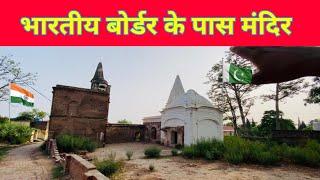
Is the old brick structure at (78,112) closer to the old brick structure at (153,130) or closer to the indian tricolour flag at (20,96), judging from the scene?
the indian tricolour flag at (20,96)

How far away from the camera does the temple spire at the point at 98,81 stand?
33.8 meters

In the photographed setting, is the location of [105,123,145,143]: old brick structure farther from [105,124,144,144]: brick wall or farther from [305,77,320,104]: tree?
[305,77,320,104]: tree

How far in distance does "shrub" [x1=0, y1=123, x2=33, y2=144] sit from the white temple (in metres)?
14.9

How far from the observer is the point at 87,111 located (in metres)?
23.4

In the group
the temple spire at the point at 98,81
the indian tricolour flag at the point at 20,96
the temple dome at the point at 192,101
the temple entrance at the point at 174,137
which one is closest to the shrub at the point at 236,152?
the temple dome at the point at 192,101

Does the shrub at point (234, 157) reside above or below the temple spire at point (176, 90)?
below

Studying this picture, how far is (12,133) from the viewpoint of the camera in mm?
22688

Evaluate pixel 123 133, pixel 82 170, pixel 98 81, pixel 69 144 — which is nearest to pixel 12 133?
pixel 69 144

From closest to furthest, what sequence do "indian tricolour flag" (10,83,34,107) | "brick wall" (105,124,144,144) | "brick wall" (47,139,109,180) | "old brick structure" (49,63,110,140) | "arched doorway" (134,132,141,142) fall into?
"brick wall" (47,139,109,180), "indian tricolour flag" (10,83,34,107), "old brick structure" (49,63,110,140), "brick wall" (105,124,144,144), "arched doorway" (134,132,141,142)

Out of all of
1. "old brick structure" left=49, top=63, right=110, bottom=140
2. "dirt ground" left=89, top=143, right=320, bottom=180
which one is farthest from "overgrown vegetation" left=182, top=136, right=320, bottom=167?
"old brick structure" left=49, top=63, right=110, bottom=140

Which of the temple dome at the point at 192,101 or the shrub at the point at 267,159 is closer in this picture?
the shrub at the point at 267,159

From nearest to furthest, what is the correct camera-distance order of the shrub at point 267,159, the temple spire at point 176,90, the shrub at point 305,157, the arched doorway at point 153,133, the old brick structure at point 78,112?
the shrub at point 305,157 → the shrub at point 267,159 → the old brick structure at point 78,112 → the arched doorway at point 153,133 → the temple spire at point 176,90

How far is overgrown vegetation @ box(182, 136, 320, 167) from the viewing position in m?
11.9

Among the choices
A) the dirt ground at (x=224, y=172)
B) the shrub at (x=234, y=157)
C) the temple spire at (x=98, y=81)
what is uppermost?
the temple spire at (x=98, y=81)
